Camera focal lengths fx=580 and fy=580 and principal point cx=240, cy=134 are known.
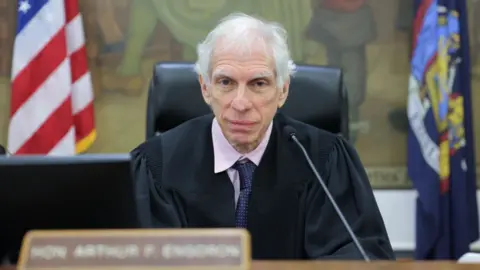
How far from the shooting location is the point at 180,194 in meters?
1.64

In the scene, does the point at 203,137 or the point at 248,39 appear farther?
the point at 203,137

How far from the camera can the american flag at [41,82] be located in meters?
2.86

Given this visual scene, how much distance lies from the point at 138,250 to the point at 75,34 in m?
2.41

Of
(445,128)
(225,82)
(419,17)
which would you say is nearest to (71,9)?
(225,82)

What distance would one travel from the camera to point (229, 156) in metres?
1.65

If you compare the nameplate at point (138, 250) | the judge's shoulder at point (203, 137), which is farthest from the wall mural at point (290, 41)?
the nameplate at point (138, 250)

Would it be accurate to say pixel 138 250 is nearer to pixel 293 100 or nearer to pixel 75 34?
pixel 293 100

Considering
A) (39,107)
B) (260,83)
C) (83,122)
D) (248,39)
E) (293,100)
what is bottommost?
(83,122)

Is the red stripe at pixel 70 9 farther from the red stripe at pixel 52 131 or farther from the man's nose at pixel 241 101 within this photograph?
the man's nose at pixel 241 101

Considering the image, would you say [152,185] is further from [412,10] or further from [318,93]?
[412,10]

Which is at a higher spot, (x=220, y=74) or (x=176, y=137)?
(x=220, y=74)

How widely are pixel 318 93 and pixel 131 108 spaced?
147 cm

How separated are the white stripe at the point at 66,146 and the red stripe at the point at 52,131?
0.01 meters

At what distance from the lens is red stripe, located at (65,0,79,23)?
291cm
